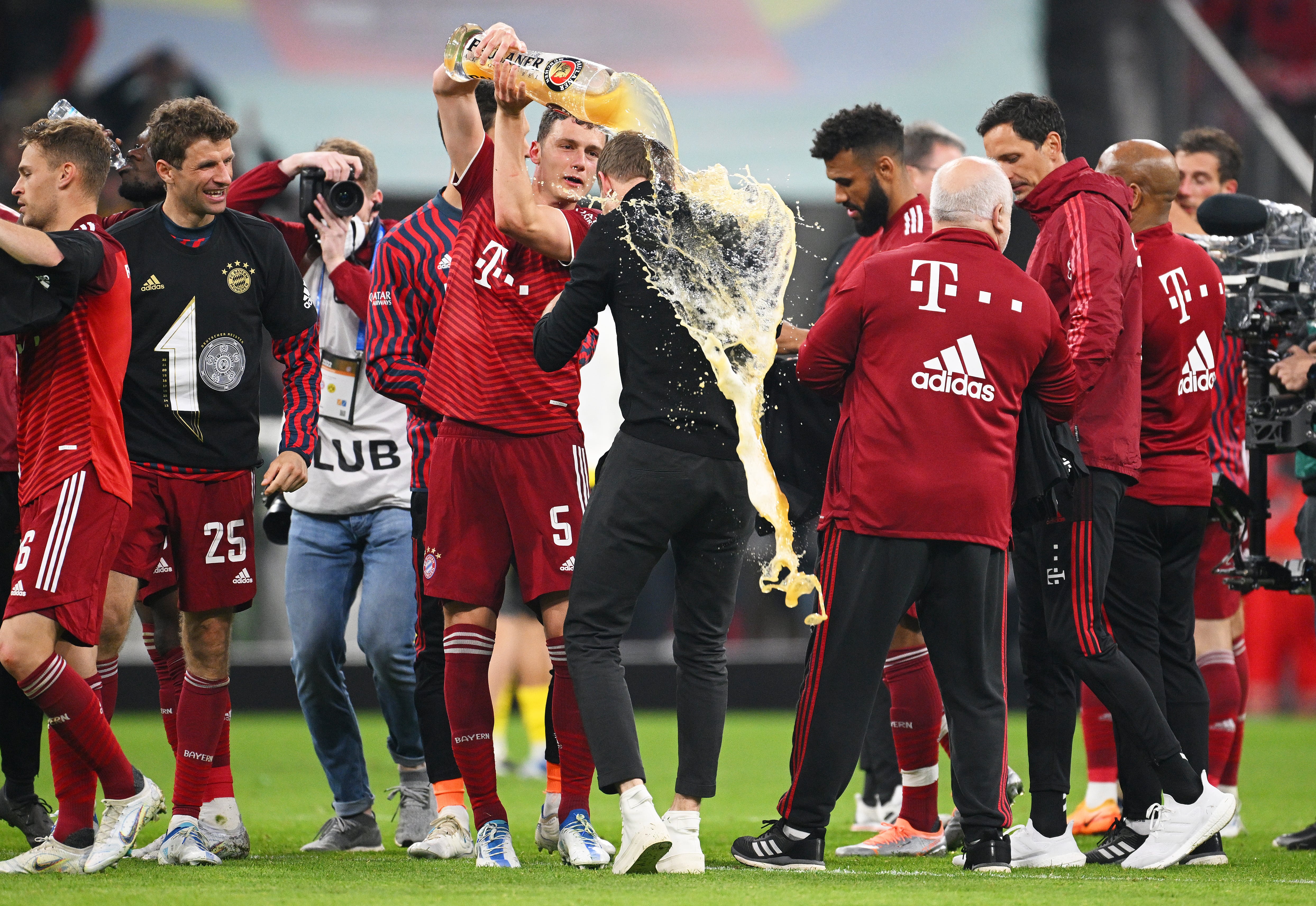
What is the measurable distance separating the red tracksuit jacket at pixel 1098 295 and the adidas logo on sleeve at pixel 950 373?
531mm

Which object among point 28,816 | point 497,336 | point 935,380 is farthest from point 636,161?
point 28,816

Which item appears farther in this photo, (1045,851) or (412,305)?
(412,305)

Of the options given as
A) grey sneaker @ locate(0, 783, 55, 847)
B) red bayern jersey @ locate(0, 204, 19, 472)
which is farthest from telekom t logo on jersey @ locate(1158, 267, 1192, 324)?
grey sneaker @ locate(0, 783, 55, 847)

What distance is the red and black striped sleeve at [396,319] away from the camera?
5309 mm

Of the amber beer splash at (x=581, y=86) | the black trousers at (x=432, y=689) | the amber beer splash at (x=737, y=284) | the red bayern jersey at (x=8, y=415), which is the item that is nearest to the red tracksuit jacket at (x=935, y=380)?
the amber beer splash at (x=737, y=284)

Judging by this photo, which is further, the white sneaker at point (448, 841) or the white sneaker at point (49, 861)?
the white sneaker at point (448, 841)

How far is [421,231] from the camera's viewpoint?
5.36m

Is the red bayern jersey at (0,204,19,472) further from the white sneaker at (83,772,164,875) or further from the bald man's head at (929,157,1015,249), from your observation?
the bald man's head at (929,157,1015,249)

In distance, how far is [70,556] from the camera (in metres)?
4.50

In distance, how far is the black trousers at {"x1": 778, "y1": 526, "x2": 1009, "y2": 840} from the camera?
4.46 meters

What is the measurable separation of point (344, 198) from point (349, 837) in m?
2.31

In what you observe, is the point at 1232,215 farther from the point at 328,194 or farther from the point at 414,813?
the point at 414,813

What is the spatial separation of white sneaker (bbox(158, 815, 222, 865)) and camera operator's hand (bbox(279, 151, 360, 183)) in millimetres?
2345

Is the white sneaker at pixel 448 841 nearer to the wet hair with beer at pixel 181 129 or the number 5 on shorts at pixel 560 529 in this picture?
the number 5 on shorts at pixel 560 529
